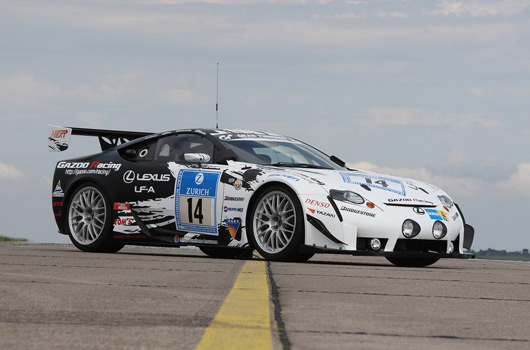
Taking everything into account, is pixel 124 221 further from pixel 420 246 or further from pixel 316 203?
pixel 420 246

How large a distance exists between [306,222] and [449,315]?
440cm

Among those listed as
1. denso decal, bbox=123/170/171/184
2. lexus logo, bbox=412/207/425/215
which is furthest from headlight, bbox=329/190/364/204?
denso decal, bbox=123/170/171/184

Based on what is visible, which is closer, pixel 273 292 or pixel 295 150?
pixel 273 292

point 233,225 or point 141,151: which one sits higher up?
point 141,151

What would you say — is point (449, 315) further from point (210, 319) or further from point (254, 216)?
point (254, 216)

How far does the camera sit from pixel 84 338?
4.03 m

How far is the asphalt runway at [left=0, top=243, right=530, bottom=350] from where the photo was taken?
418 centimetres

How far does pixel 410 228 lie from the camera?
9.83 m

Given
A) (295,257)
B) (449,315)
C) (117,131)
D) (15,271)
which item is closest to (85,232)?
Result: (117,131)

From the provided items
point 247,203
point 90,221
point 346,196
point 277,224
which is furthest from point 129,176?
point 346,196

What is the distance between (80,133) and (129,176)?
97.9 inches

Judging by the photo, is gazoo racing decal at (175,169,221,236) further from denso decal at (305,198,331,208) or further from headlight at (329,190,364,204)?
headlight at (329,190,364,204)

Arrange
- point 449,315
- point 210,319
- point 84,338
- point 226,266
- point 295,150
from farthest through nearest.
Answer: point 295,150 < point 226,266 < point 449,315 < point 210,319 < point 84,338

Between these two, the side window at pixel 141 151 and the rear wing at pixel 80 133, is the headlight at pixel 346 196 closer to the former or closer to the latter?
the side window at pixel 141 151
